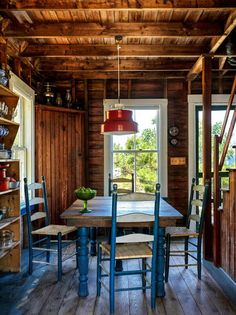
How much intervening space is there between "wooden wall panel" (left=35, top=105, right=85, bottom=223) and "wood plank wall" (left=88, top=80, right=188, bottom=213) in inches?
14.5

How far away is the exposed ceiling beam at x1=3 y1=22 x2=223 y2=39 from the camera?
3533mm

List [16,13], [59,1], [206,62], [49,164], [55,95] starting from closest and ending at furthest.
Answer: [59,1] → [16,13] → [206,62] → [49,164] → [55,95]

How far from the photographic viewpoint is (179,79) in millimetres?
5438

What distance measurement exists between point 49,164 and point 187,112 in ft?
8.37

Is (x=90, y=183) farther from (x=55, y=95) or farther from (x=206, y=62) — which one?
(x=206, y=62)

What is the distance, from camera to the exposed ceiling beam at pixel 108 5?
297 cm

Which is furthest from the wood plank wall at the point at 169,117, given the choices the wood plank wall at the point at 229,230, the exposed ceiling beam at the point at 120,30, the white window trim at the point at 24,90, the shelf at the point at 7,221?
the shelf at the point at 7,221

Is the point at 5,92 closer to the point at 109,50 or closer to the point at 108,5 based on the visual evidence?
the point at 108,5

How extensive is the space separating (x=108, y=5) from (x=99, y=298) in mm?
2816

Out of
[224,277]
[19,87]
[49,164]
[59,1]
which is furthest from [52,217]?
[59,1]

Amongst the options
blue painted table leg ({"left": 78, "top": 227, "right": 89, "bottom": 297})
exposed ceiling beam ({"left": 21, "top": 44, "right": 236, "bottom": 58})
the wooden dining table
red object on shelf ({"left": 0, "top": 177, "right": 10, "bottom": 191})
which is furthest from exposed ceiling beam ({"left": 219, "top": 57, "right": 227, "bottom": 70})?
red object on shelf ({"left": 0, "top": 177, "right": 10, "bottom": 191})

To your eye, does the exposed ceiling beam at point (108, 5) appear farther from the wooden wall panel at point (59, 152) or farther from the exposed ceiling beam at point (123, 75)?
the exposed ceiling beam at point (123, 75)

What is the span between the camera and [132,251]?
2787mm

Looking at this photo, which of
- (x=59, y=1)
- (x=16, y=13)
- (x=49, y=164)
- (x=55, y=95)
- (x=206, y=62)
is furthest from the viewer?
(x=55, y=95)
